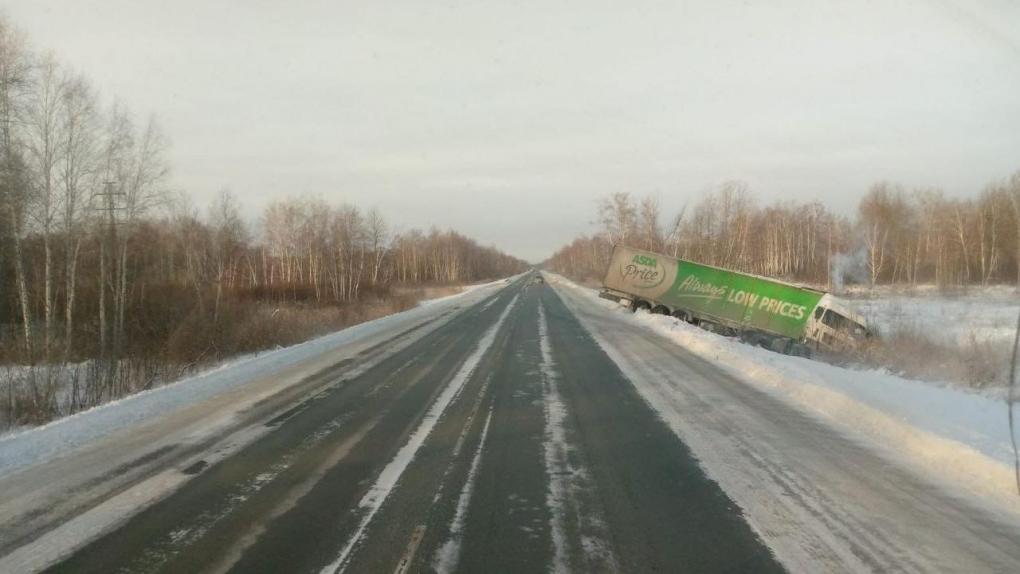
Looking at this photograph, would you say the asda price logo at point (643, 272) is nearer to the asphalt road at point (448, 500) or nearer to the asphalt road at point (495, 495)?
the asphalt road at point (495, 495)

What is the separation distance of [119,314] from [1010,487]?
29.9 m

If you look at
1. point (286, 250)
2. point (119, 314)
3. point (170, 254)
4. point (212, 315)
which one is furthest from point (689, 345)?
point (286, 250)

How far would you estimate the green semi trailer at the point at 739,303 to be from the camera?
842 inches

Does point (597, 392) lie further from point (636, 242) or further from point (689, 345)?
point (636, 242)

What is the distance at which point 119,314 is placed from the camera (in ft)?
87.0

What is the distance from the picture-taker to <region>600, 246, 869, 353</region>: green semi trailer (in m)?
21.4

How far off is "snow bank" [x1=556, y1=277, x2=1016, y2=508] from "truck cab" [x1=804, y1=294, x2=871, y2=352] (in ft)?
31.5

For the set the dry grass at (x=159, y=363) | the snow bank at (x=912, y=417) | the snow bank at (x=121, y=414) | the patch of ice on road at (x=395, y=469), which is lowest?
the dry grass at (x=159, y=363)

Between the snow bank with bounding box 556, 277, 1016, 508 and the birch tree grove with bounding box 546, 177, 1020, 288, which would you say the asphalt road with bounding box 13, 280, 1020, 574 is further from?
the birch tree grove with bounding box 546, 177, 1020, 288

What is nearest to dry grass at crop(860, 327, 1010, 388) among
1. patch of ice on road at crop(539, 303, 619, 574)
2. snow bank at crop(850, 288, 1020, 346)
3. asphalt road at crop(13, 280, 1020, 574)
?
snow bank at crop(850, 288, 1020, 346)

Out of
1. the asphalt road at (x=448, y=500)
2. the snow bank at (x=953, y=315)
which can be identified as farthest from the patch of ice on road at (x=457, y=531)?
the snow bank at (x=953, y=315)

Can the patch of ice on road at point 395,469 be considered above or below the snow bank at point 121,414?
above

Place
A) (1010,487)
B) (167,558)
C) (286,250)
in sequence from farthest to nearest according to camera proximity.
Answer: (286,250) < (1010,487) < (167,558)

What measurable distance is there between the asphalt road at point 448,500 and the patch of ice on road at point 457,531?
1 cm
